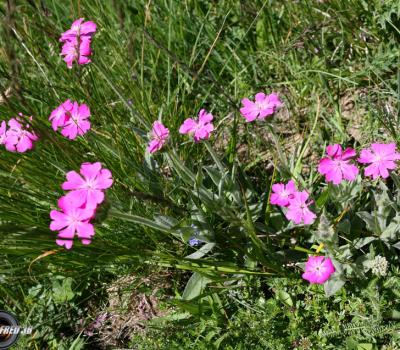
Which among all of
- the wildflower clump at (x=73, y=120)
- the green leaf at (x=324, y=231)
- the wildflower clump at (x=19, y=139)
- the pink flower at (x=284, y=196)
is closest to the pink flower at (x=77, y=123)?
the wildflower clump at (x=73, y=120)

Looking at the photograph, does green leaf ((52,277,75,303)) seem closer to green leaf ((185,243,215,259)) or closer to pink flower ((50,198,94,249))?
green leaf ((185,243,215,259))

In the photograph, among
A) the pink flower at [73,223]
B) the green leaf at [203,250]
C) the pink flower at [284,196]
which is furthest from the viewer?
the green leaf at [203,250]

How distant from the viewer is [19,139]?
1492 millimetres

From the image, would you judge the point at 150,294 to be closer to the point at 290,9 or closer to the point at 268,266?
the point at 268,266

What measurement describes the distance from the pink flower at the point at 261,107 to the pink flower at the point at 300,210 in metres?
0.26

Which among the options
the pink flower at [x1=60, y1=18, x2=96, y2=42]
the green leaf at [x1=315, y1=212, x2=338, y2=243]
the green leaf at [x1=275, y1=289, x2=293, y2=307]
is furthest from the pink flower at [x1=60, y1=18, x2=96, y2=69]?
the green leaf at [x1=275, y1=289, x2=293, y2=307]

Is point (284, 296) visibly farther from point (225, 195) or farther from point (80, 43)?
point (80, 43)

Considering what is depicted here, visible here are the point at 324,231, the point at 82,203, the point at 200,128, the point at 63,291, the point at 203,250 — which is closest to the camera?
the point at 82,203

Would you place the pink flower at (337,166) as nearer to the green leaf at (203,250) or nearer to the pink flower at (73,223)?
the green leaf at (203,250)

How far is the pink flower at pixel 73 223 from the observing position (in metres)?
1.19

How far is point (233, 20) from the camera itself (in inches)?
104

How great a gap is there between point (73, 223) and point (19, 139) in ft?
1.31

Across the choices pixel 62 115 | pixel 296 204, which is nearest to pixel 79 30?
pixel 62 115

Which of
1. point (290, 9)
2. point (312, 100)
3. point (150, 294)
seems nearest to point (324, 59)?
point (312, 100)
